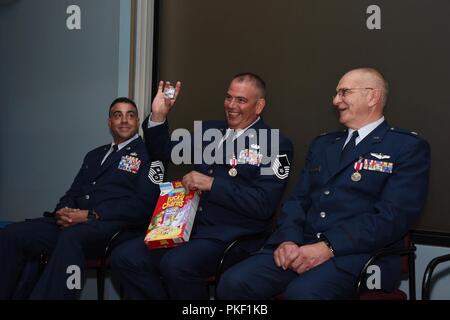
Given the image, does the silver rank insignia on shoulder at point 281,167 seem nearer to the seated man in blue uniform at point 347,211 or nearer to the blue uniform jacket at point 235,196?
the blue uniform jacket at point 235,196

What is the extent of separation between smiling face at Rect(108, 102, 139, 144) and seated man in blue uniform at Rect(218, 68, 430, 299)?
1302mm

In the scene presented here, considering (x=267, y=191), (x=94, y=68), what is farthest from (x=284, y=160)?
(x=94, y=68)

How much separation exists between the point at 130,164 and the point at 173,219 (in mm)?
768

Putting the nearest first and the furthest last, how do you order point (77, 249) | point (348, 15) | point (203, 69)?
1. point (77, 249)
2. point (348, 15)
3. point (203, 69)

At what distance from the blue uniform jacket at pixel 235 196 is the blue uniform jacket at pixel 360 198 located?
13 centimetres

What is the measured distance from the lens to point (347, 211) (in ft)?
8.17

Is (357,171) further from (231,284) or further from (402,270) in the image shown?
(231,284)

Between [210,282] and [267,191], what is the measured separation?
1.79ft

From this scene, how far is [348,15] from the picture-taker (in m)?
3.16

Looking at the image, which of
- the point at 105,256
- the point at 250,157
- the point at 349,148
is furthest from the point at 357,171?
the point at 105,256

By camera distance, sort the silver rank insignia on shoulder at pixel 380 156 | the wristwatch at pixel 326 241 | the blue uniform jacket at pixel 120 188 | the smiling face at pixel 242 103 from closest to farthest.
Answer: the wristwatch at pixel 326 241
the silver rank insignia on shoulder at pixel 380 156
the smiling face at pixel 242 103
the blue uniform jacket at pixel 120 188

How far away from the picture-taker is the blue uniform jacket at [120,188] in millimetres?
3230

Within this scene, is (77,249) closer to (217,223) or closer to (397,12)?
(217,223)

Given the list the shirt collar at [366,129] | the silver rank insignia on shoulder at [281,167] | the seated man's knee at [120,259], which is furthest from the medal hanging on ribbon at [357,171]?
the seated man's knee at [120,259]
